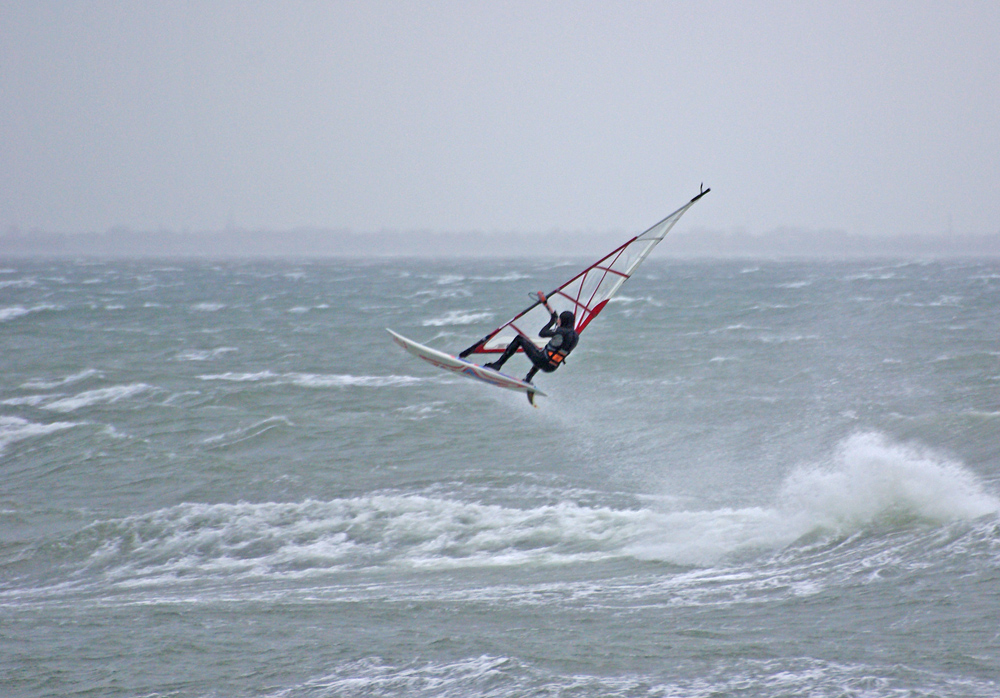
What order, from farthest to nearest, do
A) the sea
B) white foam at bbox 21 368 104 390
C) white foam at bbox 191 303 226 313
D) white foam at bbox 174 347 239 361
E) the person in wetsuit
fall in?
white foam at bbox 191 303 226 313
white foam at bbox 174 347 239 361
white foam at bbox 21 368 104 390
the person in wetsuit
the sea

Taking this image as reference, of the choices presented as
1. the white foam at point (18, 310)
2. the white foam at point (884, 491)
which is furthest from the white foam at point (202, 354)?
the white foam at point (884, 491)

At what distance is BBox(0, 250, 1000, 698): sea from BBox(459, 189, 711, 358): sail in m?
3.09

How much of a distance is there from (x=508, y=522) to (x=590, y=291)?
4.00 meters

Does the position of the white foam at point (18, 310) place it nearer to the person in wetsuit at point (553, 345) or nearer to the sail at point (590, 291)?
the sail at point (590, 291)

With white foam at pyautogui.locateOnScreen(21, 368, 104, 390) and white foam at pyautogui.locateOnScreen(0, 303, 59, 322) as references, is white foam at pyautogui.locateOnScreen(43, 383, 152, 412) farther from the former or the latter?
white foam at pyautogui.locateOnScreen(0, 303, 59, 322)

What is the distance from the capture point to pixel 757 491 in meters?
15.9

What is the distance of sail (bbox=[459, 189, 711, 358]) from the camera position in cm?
1216

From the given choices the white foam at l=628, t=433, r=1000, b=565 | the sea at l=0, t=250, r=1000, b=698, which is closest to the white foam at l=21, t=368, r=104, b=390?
the sea at l=0, t=250, r=1000, b=698

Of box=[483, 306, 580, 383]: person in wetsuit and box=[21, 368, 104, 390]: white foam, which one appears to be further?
box=[21, 368, 104, 390]: white foam

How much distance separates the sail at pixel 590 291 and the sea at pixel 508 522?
3.09m

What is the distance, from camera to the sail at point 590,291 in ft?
39.9

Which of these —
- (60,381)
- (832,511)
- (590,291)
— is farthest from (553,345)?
(60,381)

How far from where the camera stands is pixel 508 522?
14.8 metres

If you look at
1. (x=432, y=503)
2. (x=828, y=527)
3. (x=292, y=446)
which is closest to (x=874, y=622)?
(x=828, y=527)
